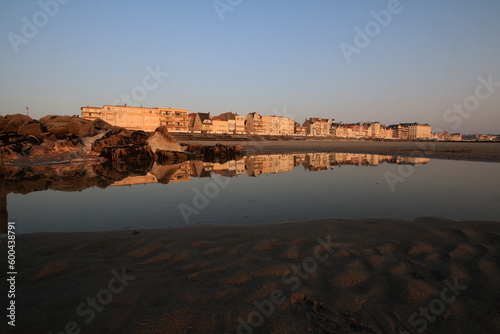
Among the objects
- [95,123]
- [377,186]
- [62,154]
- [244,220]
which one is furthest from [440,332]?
[95,123]

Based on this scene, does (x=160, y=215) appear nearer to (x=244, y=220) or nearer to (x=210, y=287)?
(x=244, y=220)

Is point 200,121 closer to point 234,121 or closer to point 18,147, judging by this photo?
point 234,121

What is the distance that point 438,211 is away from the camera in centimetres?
593

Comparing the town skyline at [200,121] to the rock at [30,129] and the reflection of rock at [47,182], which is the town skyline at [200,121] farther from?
the reflection of rock at [47,182]

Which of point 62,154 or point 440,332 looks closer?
point 440,332

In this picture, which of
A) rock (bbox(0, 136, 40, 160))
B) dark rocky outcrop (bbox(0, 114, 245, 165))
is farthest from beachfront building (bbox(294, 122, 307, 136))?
rock (bbox(0, 136, 40, 160))

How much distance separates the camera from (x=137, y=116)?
82.9 meters

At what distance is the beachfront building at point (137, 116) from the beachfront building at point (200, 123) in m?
6.69

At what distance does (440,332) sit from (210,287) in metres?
2.00

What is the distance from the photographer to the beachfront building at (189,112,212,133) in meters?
95.3

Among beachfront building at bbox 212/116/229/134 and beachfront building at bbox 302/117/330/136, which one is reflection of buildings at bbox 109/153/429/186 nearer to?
beachfront building at bbox 212/116/229/134

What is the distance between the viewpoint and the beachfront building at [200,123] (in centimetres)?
9526

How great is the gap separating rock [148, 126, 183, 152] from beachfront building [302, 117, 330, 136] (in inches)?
4974

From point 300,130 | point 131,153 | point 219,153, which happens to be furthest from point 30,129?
point 300,130
